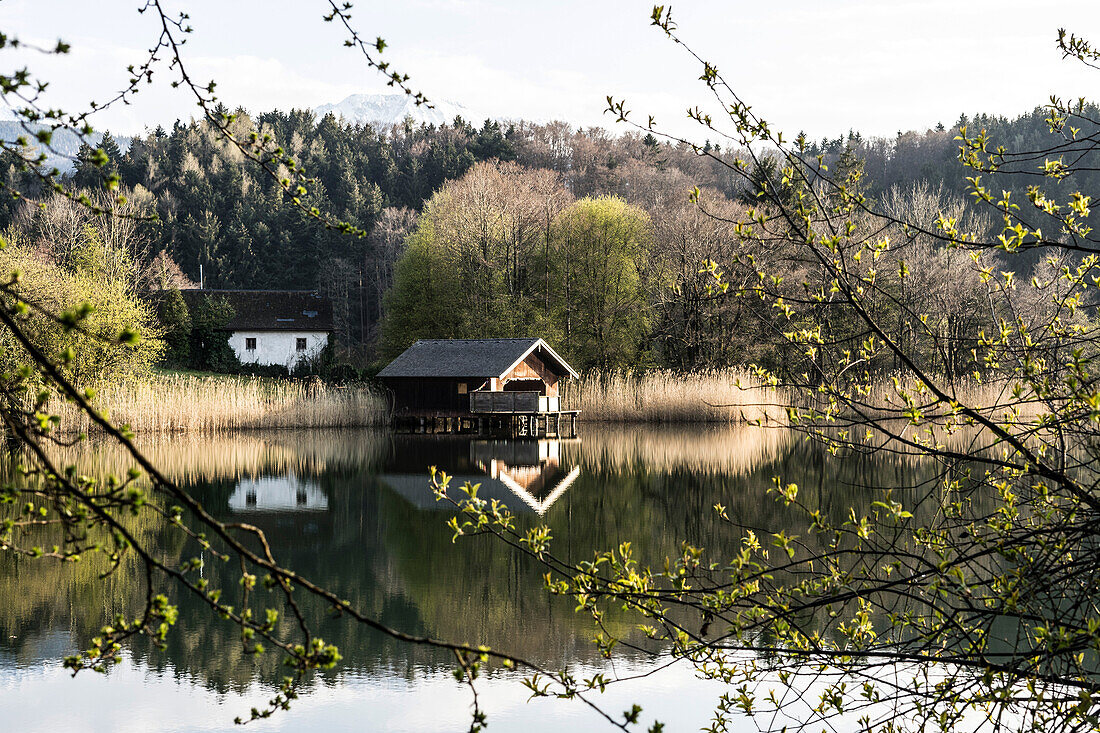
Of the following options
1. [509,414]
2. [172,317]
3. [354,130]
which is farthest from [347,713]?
[354,130]

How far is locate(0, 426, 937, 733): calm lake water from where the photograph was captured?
7785mm

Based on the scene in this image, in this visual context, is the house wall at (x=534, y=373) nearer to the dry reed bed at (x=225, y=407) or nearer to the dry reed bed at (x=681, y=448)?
the dry reed bed at (x=681, y=448)

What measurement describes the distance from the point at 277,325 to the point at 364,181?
21279 millimetres

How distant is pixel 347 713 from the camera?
7.70 metres

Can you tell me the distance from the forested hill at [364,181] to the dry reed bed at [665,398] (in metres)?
20.8

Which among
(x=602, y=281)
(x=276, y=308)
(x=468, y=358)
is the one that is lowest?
(x=468, y=358)

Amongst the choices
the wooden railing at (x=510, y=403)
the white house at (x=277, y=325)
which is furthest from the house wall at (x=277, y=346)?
the wooden railing at (x=510, y=403)

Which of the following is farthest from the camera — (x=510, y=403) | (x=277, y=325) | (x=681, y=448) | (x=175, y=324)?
(x=277, y=325)

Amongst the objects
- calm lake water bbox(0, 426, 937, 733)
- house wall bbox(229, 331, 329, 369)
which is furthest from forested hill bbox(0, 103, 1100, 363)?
calm lake water bbox(0, 426, 937, 733)

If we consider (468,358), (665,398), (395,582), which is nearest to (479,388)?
(468,358)

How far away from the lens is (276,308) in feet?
168

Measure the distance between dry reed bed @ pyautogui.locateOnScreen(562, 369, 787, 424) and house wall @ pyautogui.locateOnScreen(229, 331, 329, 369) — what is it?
17.5m

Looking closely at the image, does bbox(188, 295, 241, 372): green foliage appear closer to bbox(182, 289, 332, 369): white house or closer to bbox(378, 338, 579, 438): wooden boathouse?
bbox(182, 289, 332, 369): white house

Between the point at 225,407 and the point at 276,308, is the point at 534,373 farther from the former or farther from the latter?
the point at 276,308
